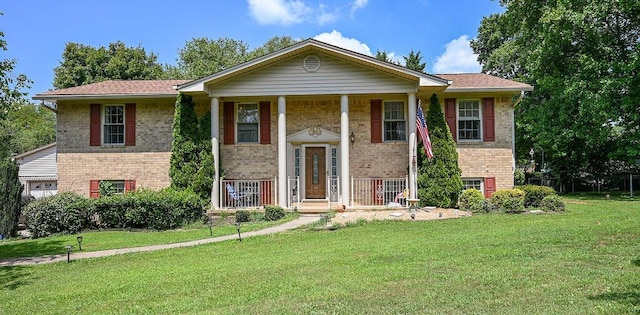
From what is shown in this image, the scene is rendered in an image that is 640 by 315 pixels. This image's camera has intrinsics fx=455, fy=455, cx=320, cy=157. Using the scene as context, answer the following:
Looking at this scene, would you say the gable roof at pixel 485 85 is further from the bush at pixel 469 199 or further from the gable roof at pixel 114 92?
the gable roof at pixel 114 92

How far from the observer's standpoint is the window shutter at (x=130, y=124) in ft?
58.8

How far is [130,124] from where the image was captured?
17922 millimetres

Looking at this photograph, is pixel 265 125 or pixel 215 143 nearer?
pixel 215 143

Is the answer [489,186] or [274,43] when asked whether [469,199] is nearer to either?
[489,186]

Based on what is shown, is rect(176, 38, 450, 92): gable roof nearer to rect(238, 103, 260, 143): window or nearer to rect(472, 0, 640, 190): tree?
rect(238, 103, 260, 143): window

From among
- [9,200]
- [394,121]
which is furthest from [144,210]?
[394,121]

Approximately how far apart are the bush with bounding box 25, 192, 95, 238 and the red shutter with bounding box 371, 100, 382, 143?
10.0 meters

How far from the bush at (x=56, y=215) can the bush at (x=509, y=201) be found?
12.7 m

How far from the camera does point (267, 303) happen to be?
18.0 feet

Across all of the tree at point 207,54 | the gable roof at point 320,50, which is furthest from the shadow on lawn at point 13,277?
the tree at point 207,54

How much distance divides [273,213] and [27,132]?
143ft

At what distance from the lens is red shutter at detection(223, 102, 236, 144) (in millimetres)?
17719

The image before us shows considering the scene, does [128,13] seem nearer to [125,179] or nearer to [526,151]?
[125,179]

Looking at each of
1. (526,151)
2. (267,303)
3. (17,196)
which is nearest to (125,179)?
(17,196)
